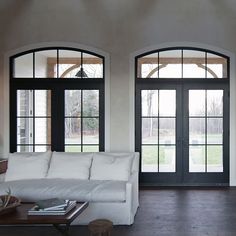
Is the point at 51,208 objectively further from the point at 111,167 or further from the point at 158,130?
the point at 158,130

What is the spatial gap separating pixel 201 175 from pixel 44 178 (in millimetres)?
3474

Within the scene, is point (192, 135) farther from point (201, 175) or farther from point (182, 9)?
point (182, 9)

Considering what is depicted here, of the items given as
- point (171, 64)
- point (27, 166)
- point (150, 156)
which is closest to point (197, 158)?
point (150, 156)

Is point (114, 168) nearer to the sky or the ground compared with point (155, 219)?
nearer to the sky

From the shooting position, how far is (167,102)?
7160mm

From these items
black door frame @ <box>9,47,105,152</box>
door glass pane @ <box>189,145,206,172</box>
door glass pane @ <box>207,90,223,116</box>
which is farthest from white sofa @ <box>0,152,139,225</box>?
door glass pane @ <box>207,90,223,116</box>

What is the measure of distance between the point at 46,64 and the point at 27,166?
2.77 meters

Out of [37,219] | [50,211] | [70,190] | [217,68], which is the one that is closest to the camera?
[37,219]

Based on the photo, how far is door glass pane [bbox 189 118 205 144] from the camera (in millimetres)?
7141

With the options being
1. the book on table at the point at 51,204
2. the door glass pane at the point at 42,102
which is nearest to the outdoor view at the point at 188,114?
the door glass pane at the point at 42,102

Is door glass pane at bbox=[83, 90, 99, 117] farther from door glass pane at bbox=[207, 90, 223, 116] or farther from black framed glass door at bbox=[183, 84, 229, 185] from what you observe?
door glass pane at bbox=[207, 90, 223, 116]

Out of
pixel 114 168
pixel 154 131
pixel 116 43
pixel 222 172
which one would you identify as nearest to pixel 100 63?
pixel 116 43

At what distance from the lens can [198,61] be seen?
280 inches

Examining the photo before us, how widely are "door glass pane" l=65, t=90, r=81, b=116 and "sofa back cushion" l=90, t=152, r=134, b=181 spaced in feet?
7.31
